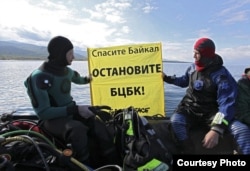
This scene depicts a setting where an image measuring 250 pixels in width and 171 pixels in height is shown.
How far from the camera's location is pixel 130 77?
249 inches

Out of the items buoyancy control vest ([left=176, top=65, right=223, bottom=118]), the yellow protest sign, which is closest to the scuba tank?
buoyancy control vest ([left=176, top=65, right=223, bottom=118])

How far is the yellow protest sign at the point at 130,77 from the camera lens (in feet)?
20.7

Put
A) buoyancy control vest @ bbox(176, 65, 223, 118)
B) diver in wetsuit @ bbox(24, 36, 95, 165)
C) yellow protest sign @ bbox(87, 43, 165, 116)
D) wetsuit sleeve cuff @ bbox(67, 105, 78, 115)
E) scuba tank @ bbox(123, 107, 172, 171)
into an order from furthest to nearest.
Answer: yellow protest sign @ bbox(87, 43, 165, 116) < buoyancy control vest @ bbox(176, 65, 223, 118) < wetsuit sleeve cuff @ bbox(67, 105, 78, 115) < diver in wetsuit @ bbox(24, 36, 95, 165) < scuba tank @ bbox(123, 107, 172, 171)

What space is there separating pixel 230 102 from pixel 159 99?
2678 millimetres

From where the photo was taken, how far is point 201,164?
3.26m

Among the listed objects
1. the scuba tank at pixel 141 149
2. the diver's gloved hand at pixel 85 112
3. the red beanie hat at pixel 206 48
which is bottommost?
the scuba tank at pixel 141 149

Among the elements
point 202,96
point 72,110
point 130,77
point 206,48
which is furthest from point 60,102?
point 130,77

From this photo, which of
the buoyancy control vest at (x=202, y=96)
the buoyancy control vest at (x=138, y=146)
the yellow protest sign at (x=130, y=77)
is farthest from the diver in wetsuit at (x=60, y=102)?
the yellow protest sign at (x=130, y=77)

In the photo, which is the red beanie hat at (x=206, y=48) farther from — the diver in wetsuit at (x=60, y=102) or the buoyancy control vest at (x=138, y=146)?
the diver in wetsuit at (x=60, y=102)

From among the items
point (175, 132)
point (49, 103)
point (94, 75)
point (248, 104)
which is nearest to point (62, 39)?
point (49, 103)

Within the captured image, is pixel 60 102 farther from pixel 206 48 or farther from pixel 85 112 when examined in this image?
pixel 206 48

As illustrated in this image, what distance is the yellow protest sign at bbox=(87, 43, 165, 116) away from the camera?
6297 millimetres

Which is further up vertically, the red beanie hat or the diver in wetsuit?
the red beanie hat

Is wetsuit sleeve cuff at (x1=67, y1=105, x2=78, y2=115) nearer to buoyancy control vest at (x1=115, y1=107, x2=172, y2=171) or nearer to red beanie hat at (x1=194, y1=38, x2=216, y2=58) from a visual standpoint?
buoyancy control vest at (x1=115, y1=107, x2=172, y2=171)
